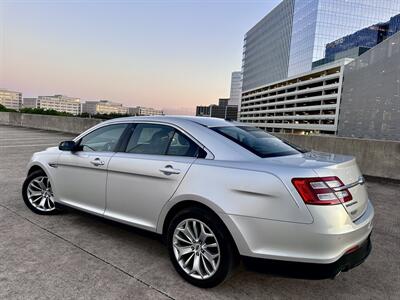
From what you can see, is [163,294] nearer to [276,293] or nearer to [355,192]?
[276,293]

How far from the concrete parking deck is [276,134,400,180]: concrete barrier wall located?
4283 mm

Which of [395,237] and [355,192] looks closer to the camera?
[355,192]

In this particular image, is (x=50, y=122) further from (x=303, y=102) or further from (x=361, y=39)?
(x=361, y=39)

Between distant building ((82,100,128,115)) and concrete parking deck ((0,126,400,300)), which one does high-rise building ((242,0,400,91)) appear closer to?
distant building ((82,100,128,115))

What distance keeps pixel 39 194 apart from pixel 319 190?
151 inches

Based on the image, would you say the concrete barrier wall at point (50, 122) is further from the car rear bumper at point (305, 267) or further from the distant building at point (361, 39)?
the distant building at point (361, 39)

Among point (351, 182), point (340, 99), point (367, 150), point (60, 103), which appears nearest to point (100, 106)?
point (60, 103)

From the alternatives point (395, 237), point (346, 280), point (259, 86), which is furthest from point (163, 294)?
point (259, 86)

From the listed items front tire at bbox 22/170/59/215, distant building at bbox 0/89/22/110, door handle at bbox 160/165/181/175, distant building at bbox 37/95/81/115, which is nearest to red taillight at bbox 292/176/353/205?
door handle at bbox 160/165/181/175

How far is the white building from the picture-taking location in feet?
233

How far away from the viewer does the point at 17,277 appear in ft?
9.11

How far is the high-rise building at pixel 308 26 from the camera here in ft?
281

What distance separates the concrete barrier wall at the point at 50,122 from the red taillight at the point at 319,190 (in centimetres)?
1526

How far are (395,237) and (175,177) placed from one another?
3241 millimetres
